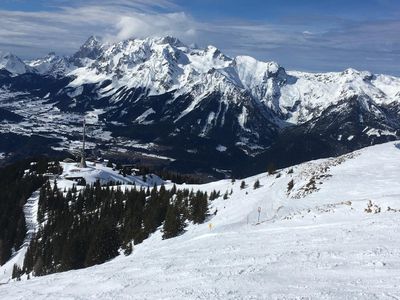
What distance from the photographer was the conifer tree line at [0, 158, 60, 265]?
99.8 m

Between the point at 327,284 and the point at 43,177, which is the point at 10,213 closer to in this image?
the point at 43,177

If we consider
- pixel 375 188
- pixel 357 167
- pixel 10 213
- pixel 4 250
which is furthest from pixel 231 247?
pixel 10 213

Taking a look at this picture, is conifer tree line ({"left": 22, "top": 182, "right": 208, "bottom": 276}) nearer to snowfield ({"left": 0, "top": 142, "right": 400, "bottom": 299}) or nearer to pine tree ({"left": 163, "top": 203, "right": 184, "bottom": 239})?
pine tree ({"left": 163, "top": 203, "right": 184, "bottom": 239})

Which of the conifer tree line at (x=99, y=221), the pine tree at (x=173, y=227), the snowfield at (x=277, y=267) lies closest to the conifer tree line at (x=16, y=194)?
the conifer tree line at (x=99, y=221)

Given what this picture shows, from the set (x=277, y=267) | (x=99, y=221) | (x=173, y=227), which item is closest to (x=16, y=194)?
(x=99, y=221)

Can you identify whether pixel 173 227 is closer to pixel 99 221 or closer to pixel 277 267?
pixel 277 267

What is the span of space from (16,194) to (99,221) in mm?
55200

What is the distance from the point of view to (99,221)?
85.6 metres

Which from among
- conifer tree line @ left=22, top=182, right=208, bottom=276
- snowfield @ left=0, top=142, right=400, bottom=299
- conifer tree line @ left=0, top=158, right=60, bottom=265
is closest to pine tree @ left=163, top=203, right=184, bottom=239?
conifer tree line @ left=22, top=182, right=208, bottom=276

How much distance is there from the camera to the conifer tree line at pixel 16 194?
99.8m

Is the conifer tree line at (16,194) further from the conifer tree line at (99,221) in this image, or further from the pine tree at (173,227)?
the pine tree at (173,227)

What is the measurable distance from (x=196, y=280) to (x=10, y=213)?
366ft

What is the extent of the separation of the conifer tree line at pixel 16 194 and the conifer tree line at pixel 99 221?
19.1 ft

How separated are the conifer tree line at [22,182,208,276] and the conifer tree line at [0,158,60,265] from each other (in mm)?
5834
